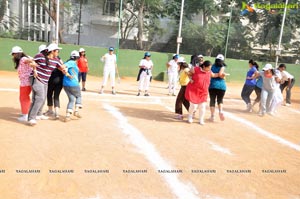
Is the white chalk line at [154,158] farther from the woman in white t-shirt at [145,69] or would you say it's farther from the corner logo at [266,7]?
the corner logo at [266,7]

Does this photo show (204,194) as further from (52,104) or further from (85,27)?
(85,27)

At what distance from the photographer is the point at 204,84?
7.24 meters

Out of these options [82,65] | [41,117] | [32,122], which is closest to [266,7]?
[82,65]

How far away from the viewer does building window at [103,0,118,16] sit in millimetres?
22656

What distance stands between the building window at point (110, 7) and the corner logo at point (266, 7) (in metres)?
9.71

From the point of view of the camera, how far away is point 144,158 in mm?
4906

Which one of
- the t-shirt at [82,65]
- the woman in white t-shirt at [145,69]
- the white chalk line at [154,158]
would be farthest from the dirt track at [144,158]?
the t-shirt at [82,65]

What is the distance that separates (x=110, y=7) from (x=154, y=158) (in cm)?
2008

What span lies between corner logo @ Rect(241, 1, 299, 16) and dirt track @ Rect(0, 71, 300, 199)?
1687 centimetres

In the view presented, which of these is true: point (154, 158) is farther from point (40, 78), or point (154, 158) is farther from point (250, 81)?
point (250, 81)

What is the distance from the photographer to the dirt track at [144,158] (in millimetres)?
3842

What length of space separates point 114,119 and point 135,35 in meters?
13.3

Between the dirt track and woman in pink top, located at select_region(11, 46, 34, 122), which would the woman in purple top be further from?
woman in pink top, located at select_region(11, 46, 34, 122)

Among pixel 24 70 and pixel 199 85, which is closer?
pixel 24 70
